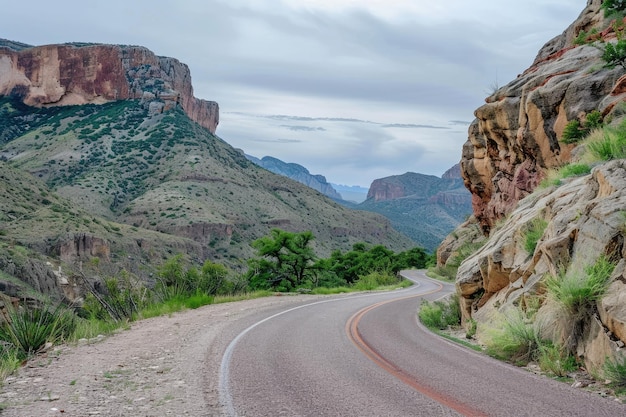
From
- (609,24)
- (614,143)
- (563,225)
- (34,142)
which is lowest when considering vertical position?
(563,225)

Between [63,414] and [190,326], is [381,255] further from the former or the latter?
[63,414]

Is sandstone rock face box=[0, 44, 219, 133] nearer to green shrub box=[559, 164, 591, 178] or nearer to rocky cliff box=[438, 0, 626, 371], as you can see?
rocky cliff box=[438, 0, 626, 371]

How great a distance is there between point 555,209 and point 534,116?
40.8 ft

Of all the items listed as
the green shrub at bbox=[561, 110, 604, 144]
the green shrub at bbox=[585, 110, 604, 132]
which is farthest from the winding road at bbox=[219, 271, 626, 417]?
the green shrub at bbox=[561, 110, 604, 144]

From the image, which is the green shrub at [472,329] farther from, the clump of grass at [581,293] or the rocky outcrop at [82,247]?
the rocky outcrop at [82,247]

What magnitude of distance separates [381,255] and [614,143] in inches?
2204

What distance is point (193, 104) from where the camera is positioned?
16325 cm

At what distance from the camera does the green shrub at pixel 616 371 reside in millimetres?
6776

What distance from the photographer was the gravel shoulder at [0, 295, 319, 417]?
6.29 meters

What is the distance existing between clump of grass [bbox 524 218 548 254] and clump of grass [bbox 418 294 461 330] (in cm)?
436

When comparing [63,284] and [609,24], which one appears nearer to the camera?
[609,24]

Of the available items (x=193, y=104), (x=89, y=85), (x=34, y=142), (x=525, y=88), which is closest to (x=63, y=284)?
(x=525, y=88)

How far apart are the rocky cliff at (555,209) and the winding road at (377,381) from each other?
1.25 meters

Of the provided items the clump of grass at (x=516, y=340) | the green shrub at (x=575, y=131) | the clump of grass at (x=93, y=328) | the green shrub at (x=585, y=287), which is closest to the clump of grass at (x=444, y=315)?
the clump of grass at (x=516, y=340)
